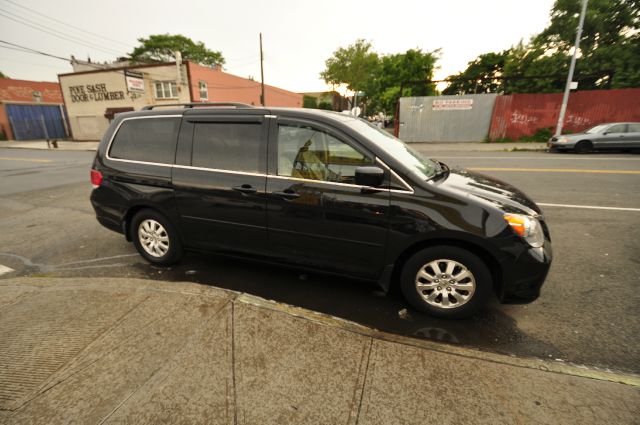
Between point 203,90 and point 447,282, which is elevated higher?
point 203,90

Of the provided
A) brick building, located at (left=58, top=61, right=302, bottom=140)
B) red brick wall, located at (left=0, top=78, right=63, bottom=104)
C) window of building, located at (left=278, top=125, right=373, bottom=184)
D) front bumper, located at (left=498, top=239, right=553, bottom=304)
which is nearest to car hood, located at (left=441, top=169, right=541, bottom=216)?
front bumper, located at (left=498, top=239, right=553, bottom=304)

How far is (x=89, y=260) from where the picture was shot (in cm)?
397

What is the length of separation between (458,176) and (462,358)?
1.81 m

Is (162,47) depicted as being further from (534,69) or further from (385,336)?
(385,336)

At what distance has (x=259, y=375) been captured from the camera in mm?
1949

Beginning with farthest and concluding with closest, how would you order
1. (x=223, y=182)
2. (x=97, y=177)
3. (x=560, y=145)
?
(x=560, y=145) < (x=97, y=177) < (x=223, y=182)

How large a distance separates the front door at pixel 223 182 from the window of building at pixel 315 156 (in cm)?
23

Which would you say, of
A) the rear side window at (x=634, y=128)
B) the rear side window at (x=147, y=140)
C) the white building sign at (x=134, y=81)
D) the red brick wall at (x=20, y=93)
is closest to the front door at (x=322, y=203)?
the rear side window at (x=147, y=140)

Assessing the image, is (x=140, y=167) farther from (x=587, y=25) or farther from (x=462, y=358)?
(x=587, y=25)

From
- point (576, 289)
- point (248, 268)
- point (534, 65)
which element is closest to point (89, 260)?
point (248, 268)

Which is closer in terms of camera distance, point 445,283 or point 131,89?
point 445,283

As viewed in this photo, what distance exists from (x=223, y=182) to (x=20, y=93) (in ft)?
149

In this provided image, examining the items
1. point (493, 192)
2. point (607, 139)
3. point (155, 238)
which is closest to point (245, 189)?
point (155, 238)

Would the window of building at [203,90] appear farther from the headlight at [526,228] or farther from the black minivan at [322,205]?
the headlight at [526,228]
